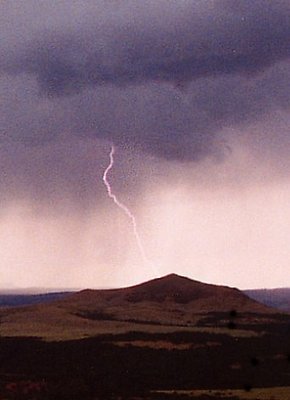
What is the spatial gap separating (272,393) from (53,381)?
12.8 metres

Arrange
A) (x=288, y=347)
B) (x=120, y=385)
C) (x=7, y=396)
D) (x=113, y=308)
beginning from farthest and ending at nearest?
(x=113, y=308) → (x=288, y=347) → (x=120, y=385) → (x=7, y=396)

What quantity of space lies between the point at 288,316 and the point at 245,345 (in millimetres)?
10546

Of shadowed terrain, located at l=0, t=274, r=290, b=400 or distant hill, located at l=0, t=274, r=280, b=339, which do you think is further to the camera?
distant hill, located at l=0, t=274, r=280, b=339

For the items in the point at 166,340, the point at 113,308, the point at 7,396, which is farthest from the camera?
the point at 113,308

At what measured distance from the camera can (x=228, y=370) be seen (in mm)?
39125

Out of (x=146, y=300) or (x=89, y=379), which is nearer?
(x=89, y=379)

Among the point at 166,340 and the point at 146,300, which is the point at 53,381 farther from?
the point at 146,300

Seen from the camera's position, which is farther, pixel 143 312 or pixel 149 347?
pixel 143 312

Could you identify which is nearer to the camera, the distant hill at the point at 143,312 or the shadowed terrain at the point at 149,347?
the shadowed terrain at the point at 149,347

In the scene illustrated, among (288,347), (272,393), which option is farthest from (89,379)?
(288,347)

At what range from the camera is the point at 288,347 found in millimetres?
44219

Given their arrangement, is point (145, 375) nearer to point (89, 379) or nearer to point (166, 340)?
point (89, 379)

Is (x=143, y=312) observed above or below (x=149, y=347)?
above

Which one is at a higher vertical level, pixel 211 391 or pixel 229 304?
pixel 229 304
